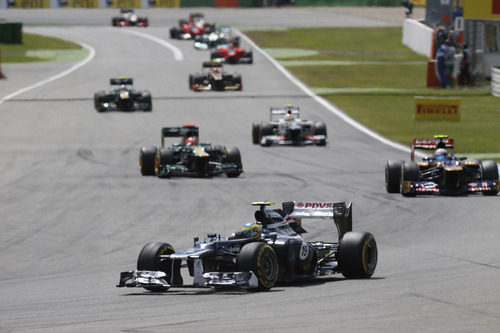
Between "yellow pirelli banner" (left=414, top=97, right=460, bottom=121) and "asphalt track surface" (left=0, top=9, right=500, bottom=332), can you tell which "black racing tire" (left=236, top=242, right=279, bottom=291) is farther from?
"yellow pirelli banner" (left=414, top=97, right=460, bottom=121)

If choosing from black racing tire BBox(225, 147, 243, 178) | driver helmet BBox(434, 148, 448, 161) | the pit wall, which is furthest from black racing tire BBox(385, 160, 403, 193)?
the pit wall

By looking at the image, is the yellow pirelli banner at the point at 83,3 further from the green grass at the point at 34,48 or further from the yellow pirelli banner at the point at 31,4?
the green grass at the point at 34,48

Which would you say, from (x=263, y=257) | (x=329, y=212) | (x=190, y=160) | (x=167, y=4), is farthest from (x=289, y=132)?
(x=167, y=4)

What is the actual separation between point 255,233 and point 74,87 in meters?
41.7

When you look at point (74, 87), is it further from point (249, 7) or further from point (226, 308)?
point (249, 7)

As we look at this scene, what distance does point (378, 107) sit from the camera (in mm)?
46562

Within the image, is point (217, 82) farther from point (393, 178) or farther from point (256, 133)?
point (393, 178)

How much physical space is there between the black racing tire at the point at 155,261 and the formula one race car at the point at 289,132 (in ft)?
66.3

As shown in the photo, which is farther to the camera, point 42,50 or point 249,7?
point 249,7

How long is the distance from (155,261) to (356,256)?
2749 millimetres

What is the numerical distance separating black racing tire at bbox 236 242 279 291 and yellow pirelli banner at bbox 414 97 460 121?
2749 centimetres

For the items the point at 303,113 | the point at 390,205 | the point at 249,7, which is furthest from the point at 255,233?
the point at 249,7

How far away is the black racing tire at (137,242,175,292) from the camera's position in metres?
14.7

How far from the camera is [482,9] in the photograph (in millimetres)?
53406
